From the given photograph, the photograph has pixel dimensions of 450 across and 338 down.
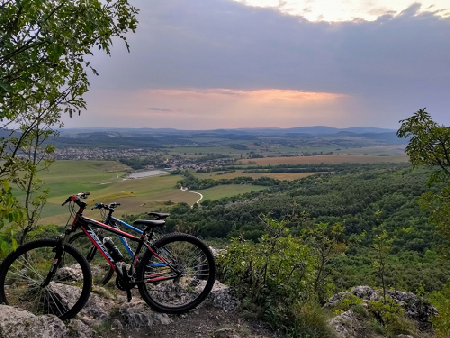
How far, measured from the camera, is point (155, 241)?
13.6ft

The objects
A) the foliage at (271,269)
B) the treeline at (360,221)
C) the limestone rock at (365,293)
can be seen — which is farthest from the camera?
the treeline at (360,221)

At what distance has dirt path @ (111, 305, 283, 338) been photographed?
386cm

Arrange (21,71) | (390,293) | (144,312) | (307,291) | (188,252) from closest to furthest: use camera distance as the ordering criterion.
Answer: (21,71)
(144,312)
(188,252)
(307,291)
(390,293)

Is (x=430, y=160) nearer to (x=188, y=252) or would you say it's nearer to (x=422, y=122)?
(x=422, y=122)

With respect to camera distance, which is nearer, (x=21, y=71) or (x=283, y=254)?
(x=21, y=71)

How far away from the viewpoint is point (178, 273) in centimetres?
429

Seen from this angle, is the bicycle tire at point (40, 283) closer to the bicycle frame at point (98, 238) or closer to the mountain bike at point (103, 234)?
the bicycle frame at point (98, 238)

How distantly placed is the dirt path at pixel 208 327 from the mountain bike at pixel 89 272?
0.61 ft

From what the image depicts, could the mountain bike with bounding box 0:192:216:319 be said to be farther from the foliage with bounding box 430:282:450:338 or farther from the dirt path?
the foliage with bounding box 430:282:450:338

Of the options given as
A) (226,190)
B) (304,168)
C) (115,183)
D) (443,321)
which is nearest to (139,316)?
(443,321)

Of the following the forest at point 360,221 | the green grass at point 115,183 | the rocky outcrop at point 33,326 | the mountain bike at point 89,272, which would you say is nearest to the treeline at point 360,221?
the forest at point 360,221

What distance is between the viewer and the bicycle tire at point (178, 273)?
162 inches

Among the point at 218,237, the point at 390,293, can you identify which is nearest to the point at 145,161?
the point at 218,237

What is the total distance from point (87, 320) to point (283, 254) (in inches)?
116
